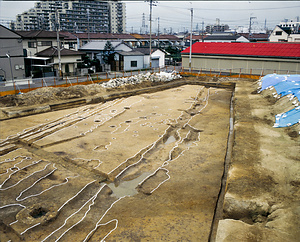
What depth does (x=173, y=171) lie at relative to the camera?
1068 centimetres

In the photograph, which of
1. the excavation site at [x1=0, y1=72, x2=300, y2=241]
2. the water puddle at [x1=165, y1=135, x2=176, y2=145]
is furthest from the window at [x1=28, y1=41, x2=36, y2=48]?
→ the water puddle at [x1=165, y1=135, x2=176, y2=145]

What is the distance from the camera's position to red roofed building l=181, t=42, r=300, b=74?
106 ft

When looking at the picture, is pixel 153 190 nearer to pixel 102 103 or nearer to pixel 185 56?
pixel 102 103

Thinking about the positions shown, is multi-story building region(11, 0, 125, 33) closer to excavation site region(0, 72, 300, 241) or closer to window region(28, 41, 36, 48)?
window region(28, 41, 36, 48)

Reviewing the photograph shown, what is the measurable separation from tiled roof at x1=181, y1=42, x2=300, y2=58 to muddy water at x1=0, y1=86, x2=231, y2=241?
764 inches

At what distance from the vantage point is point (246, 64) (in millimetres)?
34531

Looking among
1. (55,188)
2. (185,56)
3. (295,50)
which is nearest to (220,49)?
(185,56)

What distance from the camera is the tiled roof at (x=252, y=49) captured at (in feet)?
108

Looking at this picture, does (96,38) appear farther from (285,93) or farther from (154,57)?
(285,93)

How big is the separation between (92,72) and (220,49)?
17.5 metres

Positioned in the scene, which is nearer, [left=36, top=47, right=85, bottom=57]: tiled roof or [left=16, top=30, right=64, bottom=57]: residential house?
[left=36, top=47, right=85, bottom=57]: tiled roof

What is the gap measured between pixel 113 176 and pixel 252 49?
1237 inches

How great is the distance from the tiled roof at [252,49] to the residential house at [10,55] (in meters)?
22.1

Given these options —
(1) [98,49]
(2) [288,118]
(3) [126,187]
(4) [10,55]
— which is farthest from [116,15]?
(3) [126,187]
